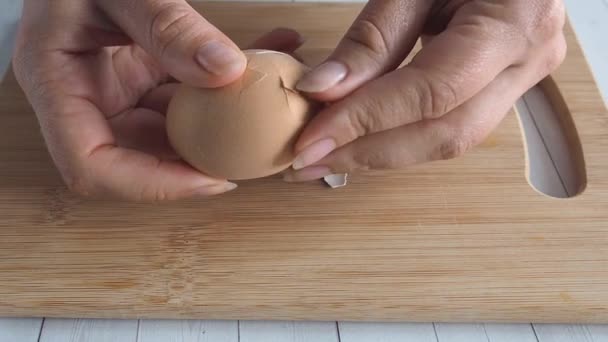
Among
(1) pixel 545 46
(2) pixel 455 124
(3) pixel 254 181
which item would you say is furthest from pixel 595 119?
(3) pixel 254 181

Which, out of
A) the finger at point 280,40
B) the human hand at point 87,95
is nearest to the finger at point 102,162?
the human hand at point 87,95

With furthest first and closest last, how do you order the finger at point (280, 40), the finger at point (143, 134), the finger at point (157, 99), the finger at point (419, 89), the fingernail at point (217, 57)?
the finger at point (280, 40)
the finger at point (157, 99)
the finger at point (143, 134)
the finger at point (419, 89)
the fingernail at point (217, 57)

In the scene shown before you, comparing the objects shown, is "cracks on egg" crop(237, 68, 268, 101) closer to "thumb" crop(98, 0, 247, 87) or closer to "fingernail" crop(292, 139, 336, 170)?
"thumb" crop(98, 0, 247, 87)

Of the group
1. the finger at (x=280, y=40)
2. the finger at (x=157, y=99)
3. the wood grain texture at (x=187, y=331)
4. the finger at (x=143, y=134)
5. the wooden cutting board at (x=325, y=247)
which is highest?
the finger at (x=280, y=40)

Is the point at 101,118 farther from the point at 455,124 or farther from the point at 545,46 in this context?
the point at 545,46

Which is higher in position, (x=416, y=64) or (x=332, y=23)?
(x=332, y=23)

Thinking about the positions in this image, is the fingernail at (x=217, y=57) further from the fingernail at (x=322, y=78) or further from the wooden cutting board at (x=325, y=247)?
the wooden cutting board at (x=325, y=247)

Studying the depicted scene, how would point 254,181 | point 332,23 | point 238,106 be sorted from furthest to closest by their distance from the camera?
point 332,23 < point 254,181 < point 238,106
